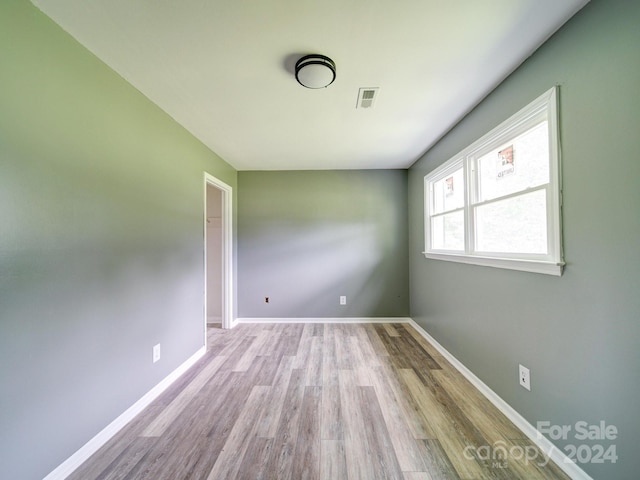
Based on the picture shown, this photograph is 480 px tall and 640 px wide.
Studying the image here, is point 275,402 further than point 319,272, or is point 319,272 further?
point 319,272

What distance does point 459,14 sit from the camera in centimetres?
122

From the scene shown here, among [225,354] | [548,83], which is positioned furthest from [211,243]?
[548,83]

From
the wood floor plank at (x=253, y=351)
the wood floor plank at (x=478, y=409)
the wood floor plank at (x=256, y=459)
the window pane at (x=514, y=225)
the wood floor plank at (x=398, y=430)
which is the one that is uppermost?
the window pane at (x=514, y=225)

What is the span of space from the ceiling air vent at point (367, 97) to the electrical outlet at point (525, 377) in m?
2.24

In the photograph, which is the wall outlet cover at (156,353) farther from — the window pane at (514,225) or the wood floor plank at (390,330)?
the window pane at (514,225)

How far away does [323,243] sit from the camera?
3.79 metres

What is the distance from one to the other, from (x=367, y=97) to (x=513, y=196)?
1.33 metres

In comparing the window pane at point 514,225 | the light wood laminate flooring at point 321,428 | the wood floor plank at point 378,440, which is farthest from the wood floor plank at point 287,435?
the window pane at point 514,225

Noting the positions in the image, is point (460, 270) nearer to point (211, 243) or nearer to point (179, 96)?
point (179, 96)

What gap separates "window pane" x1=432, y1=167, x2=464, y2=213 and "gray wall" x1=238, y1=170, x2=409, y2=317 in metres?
0.77

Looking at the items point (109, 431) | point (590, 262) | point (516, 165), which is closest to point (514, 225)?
point (516, 165)

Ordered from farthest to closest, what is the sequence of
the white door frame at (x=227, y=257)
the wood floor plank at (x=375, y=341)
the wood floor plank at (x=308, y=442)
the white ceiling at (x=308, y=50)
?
the white door frame at (x=227, y=257)
the wood floor plank at (x=375, y=341)
the wood floor plank at (x=308, y=442)
the white ceiling at (x=308, y=50)

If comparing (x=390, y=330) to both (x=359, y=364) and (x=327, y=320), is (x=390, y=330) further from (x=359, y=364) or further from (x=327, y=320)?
(x=359, y=364)

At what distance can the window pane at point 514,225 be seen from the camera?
4.88ft
